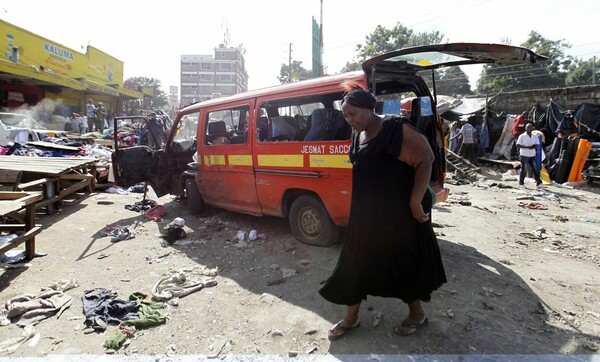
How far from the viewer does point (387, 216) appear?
7.43 ft

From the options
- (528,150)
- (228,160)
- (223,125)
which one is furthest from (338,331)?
(528,150)

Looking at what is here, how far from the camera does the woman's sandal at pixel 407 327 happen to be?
8.10ft

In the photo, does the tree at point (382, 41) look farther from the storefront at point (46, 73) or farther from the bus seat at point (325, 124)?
the bus seat at point (325, 124)

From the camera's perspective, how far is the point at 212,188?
17.8 feet

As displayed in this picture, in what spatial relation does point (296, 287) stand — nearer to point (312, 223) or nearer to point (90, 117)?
point (312, 223)

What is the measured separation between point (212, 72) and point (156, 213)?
96498 millimetres

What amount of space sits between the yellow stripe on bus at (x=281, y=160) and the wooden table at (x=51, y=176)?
351 centimetres

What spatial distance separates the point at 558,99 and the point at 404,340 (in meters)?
13.2

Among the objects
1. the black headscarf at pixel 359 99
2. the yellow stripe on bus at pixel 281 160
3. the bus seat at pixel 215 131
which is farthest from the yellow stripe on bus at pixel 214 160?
the black headscarf at pixel 359 99

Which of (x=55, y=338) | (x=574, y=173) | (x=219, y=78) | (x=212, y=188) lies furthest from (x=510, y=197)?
(x=219, y=78)

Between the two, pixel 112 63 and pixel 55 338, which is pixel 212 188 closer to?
pixel 55 338

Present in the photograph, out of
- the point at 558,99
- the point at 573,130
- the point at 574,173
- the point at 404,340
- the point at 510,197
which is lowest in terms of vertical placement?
the point at 404,340

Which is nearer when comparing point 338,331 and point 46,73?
point 338,331

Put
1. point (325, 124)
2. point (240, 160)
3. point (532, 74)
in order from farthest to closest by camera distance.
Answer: point (532, 74), point (240, 160), point (325, 124)
